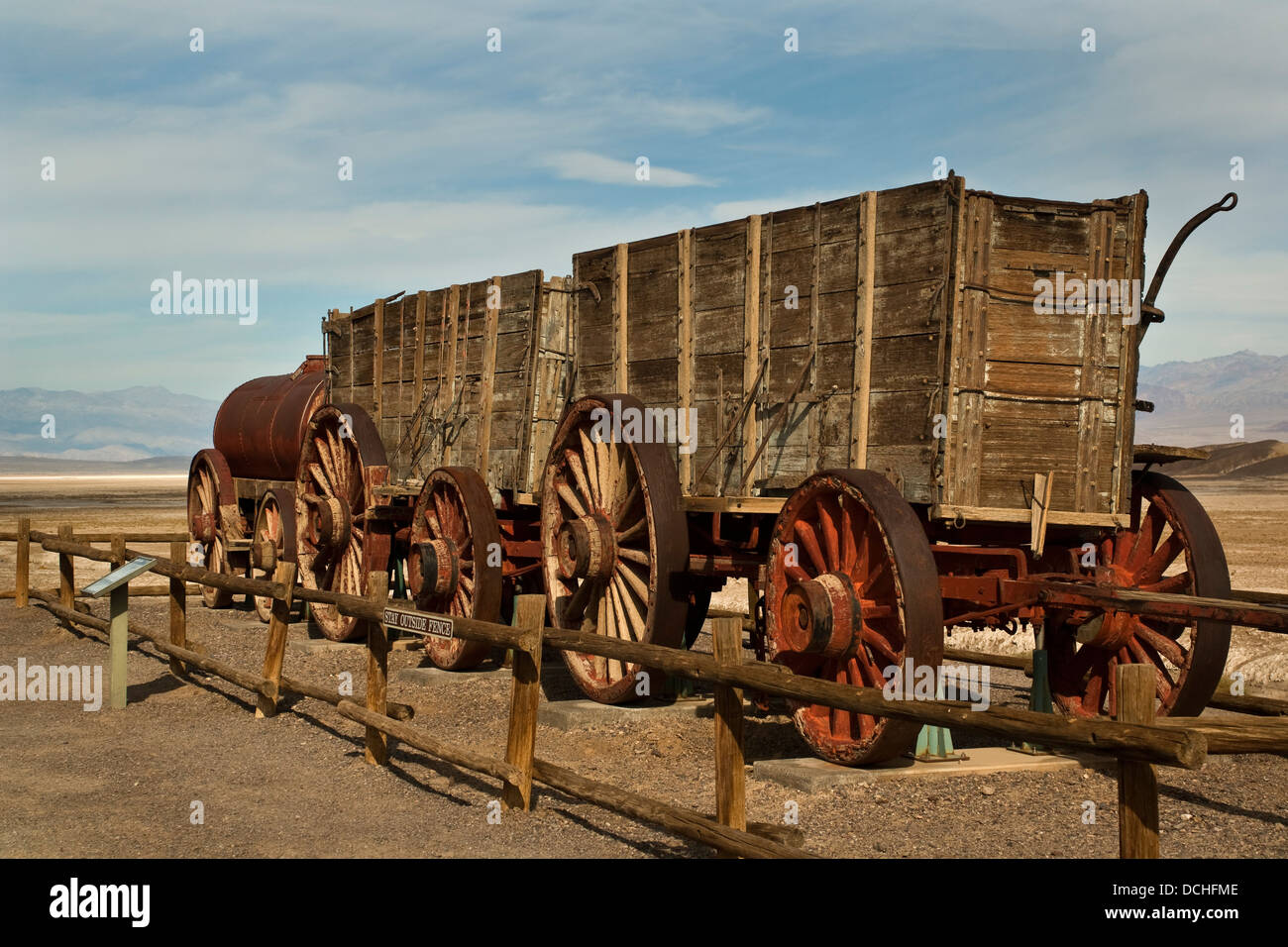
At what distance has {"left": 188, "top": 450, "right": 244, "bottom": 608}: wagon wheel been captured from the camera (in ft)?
48.9

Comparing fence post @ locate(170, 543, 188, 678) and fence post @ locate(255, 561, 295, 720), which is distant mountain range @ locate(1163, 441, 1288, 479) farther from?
fence post @ locate(255, 561, 295, 720)

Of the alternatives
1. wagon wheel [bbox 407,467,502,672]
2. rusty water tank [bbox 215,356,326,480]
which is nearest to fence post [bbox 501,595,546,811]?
wagon wheel [bbox 407,467,502,672]

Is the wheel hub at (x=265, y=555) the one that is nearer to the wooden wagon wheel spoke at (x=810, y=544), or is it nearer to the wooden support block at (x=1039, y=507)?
the wooden wagon wheel spoke at (x=810, y=544)

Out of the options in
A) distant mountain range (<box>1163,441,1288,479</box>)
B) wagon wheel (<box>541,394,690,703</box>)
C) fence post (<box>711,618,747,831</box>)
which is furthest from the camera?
distant mountain range (<box>1163,441,1288,479</box>)

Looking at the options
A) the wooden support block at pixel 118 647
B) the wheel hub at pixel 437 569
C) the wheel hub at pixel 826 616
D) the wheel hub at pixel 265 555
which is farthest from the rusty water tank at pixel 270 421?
the wheel hub at pixel 826 616

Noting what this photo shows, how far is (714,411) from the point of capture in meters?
8.05

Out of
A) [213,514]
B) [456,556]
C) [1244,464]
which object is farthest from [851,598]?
[1244,464]

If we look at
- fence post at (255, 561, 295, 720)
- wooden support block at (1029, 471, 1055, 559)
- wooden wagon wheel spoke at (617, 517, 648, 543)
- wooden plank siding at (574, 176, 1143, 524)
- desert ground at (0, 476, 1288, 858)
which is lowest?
desert ground at (0, 476, 1288, 858)

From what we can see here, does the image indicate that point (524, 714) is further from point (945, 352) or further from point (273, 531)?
point (273, 531)

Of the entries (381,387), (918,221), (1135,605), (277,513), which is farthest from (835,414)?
(277,513)

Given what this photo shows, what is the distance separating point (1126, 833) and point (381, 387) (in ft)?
32.2

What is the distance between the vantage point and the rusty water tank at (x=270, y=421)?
14016 millimetres

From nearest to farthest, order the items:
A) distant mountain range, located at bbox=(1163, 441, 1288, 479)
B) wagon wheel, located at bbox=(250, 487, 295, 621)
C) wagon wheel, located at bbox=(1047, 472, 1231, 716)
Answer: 1. wagon wheel, located at bbox=(1047, 472, 1231, 716)
2. wagon wheel, located at bbox=(250, 487, 295, 621)
3. distant mountain range, located at bbox=(1163, 441, 1288, 479)
